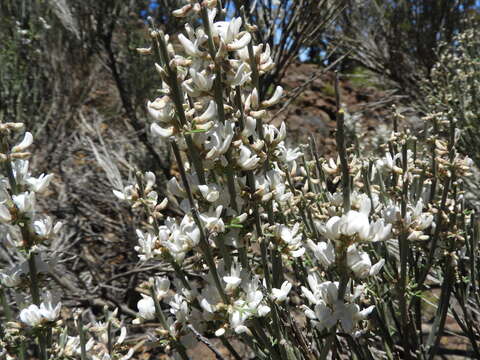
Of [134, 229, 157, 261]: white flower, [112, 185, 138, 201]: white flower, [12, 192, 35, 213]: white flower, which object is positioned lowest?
[134, 229, 157, 261]: white flower

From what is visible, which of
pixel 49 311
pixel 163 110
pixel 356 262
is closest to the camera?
pixel 356 262

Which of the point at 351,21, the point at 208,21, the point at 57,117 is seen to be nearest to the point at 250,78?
the point at 208,21

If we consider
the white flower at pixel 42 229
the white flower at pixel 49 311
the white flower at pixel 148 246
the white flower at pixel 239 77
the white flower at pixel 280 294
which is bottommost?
the white flower at pixel 280 294

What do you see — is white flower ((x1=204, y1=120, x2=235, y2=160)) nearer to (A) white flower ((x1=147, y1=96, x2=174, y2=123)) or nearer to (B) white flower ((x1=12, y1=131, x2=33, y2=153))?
(A) white flower ((x1=147, y1=96, x2=174, y2=123))

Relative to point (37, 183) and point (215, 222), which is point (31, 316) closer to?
point (37, 183)

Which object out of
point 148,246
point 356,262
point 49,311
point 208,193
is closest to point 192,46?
point 208,193

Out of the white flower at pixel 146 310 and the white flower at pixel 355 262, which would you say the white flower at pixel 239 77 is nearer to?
the white flower at pixel 355 262

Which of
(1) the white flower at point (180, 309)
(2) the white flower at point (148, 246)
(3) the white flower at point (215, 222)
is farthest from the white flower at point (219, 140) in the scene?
(1) the white flower at point (180, 309)

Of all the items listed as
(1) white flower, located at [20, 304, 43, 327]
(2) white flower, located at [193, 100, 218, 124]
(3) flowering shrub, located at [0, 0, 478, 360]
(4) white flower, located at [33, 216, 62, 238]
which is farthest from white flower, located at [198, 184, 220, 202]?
(1) white flower, located at [20, 304, 43, 327]

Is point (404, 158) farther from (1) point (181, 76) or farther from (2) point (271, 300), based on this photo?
(1) point (181, 76)

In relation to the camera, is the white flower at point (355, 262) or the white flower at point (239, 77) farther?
the white flower at point (239, 77)

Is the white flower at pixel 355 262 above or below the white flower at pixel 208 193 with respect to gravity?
below

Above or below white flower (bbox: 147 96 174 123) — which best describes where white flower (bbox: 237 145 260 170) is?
below

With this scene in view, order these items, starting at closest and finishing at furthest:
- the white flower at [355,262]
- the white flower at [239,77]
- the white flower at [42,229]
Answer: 1. the white flower at [355,262]
2. the white flower at [239,77]
3. the white flower at [42,229]
